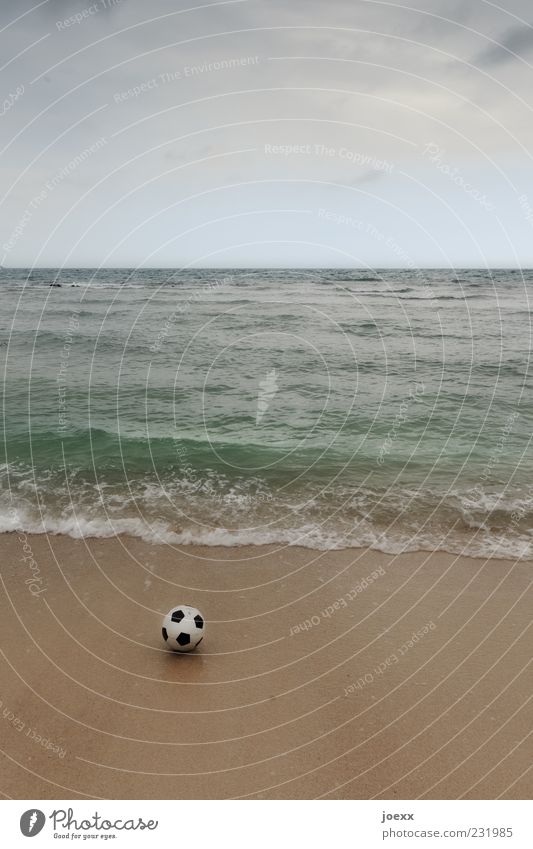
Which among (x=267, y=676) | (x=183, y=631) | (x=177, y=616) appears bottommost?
(x=267, y=676)

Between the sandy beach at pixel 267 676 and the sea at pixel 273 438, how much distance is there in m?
1.18

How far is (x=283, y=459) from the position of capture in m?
16.0

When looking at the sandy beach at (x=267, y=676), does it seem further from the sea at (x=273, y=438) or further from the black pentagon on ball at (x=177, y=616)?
the sea at (x=273, y=438)

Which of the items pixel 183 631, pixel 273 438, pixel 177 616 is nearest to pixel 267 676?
pixel 183 631

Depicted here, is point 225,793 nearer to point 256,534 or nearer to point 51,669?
point 51,669

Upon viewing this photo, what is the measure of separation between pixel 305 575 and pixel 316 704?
313 centimetres

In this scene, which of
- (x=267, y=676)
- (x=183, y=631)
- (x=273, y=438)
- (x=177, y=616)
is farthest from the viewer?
(x=273, y=438)

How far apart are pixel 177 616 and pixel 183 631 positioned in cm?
27

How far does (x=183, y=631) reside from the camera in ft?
27.1

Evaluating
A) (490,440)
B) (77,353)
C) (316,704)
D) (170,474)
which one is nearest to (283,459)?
(170,474)

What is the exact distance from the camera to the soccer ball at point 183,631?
27.0ft

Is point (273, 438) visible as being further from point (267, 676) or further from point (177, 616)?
point (267, 676)

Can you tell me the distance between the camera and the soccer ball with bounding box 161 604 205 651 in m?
8.24

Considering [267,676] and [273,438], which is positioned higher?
[273,438]
